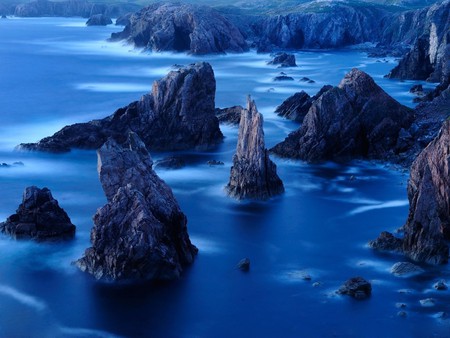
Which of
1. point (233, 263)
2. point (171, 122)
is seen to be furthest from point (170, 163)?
point (233, 263)

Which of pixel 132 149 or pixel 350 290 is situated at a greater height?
pixel 132 149

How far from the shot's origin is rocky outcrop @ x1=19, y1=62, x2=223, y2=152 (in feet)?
208

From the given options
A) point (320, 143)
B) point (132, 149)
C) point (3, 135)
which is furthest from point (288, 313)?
point (3, 135)

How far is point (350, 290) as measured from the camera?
3522 centimetres

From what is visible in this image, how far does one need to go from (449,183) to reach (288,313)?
13.1 m

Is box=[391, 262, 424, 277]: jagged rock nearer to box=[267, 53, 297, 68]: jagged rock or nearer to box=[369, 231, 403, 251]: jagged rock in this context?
box=[369, 231, 403, 251]: jagged rock

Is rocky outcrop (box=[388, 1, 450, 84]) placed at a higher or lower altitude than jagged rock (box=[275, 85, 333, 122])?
higher

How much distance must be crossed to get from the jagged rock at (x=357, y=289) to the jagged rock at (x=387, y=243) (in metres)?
5.04

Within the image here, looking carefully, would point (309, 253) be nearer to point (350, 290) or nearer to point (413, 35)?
point (350, 290)

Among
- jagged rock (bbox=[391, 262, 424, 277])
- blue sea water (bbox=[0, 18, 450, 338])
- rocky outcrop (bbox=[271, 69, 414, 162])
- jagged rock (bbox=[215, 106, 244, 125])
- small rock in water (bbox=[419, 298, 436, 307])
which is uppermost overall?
rocky outcrop (bbox=[271, 69, 414, 162])

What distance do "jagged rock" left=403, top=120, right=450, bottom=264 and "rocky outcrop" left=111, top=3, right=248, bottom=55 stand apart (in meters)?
94.5

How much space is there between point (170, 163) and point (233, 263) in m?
19.7

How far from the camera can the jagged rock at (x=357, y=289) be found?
3494 centimetres

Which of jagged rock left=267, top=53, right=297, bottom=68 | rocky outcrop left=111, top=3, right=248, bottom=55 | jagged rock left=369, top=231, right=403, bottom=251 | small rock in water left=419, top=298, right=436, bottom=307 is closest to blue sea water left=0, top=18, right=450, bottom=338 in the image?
small rock in water left=419, top=298, right=436, bottom=307
